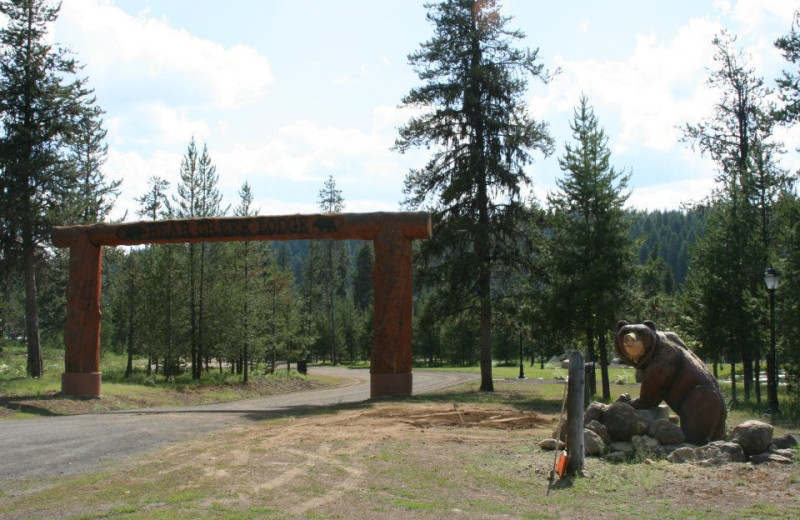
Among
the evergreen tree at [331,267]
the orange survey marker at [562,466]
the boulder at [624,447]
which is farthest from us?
the evergreen tree at [331,267]

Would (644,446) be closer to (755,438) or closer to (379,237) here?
(755,438)

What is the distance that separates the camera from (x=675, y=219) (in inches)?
7461

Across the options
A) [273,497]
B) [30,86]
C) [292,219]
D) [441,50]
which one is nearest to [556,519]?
[273,497]

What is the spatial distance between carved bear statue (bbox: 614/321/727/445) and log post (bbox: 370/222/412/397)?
25.8 ft

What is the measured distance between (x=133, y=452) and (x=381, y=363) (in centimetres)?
843

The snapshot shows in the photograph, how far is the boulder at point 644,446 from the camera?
9.21 meters

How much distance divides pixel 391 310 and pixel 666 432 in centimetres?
908

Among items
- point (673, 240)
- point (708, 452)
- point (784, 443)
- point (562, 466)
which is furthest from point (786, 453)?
point (673, 240)

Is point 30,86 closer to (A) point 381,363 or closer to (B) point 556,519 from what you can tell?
(A) point 381,363

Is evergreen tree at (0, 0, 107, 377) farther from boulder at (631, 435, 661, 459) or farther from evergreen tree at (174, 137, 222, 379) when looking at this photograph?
boulder at (631, 435, 661, 459)

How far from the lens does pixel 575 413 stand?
26.9 ft

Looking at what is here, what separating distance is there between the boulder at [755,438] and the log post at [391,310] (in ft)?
31.2

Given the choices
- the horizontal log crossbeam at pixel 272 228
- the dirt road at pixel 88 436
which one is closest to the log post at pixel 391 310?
the horizontal log crossbeam at pixel 272 228

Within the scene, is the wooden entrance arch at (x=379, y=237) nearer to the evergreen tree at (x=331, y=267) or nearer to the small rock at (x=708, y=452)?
the small rock at (x=708, y=452)
